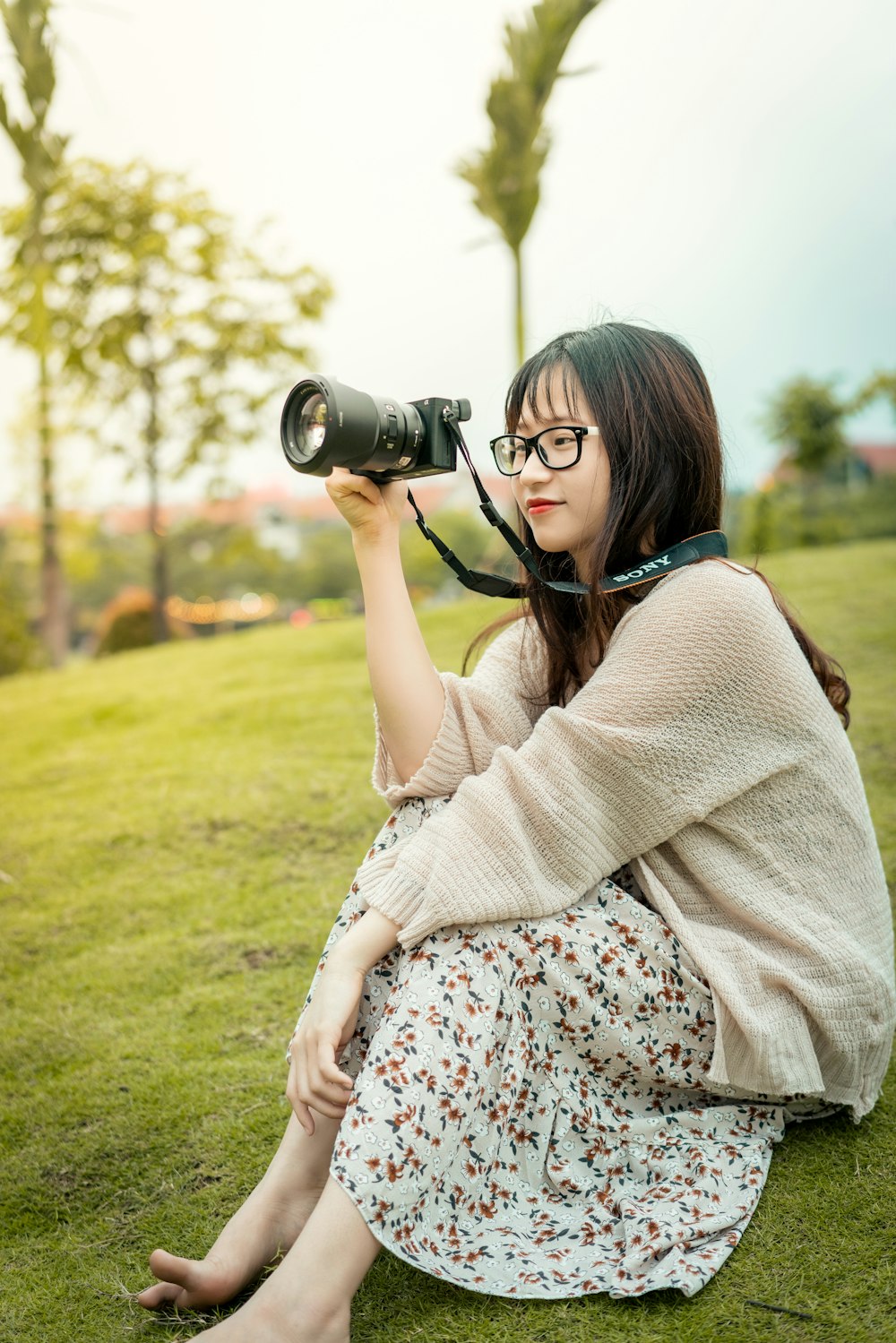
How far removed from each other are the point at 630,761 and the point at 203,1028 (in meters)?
1.11

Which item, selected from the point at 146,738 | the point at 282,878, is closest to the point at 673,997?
the point at 282,878

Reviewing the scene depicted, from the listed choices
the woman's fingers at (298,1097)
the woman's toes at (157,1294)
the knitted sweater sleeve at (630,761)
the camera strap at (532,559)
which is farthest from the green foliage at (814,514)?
the woman's toes at (157,1294)

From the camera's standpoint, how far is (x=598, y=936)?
1.34m

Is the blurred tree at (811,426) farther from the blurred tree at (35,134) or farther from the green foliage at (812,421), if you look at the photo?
the blurred tree at (35,134)

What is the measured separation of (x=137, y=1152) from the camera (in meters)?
1.66

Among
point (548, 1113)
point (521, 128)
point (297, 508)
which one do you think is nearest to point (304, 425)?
point (548, 1113)

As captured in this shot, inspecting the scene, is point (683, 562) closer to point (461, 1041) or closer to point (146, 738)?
point (461, 1041)

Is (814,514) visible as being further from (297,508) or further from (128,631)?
(297,508)

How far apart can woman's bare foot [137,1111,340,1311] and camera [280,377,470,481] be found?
814mm

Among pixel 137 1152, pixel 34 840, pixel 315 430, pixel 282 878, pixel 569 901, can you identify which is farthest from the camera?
pixel 34 840

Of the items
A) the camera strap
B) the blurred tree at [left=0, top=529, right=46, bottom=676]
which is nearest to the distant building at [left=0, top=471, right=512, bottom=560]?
the blurred tree at [left=0, top=529, right=46, bottom=676]

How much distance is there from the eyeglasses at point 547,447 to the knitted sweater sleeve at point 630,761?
230 millimetres

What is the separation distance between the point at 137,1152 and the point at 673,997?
33.8 inches

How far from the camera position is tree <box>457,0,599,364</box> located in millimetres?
5848
